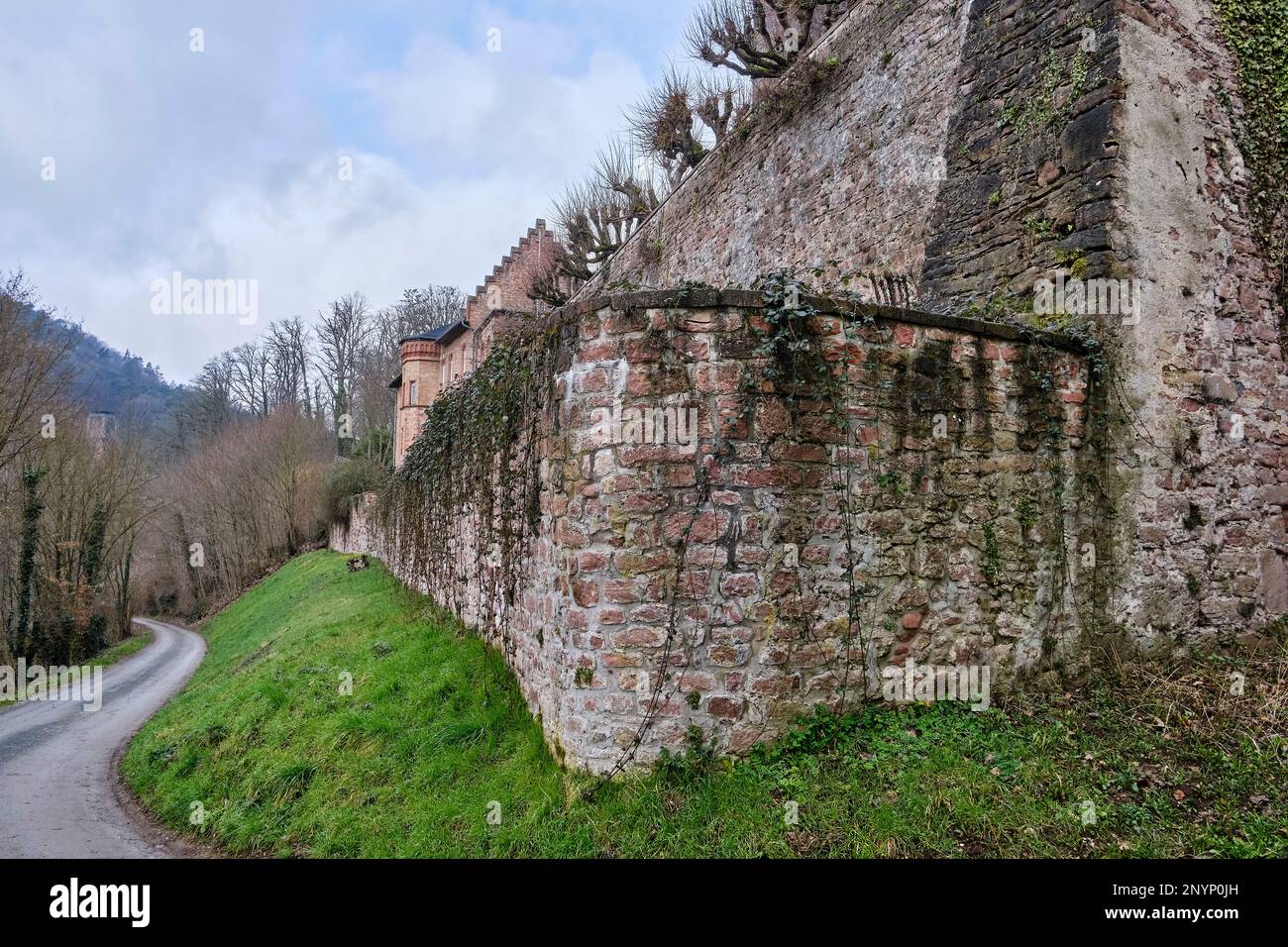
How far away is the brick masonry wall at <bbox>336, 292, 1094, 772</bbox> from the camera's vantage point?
463 centimetres

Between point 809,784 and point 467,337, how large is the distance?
1274 inches

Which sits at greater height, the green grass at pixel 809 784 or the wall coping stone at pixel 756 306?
the wall coping stone at pixel 756 306

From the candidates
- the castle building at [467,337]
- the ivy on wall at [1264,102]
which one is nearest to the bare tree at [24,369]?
the castle building at [467,337]

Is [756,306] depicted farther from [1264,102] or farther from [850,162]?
[850,162]

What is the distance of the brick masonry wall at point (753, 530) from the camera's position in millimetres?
4629

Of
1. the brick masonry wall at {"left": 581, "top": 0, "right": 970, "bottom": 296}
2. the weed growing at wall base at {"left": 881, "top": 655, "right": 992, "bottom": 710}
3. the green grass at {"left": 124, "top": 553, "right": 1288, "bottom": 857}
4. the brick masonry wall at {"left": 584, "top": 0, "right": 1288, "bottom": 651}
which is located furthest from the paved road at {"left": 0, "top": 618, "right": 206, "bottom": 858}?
the brick masonry wall at {"left": 584, "top": 0, "right": 1288, "bottom": 651}

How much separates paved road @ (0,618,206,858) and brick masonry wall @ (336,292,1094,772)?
4806 mm

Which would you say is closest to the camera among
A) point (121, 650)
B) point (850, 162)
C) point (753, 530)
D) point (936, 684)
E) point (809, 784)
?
point (809, 784)

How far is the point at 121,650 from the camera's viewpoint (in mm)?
23797

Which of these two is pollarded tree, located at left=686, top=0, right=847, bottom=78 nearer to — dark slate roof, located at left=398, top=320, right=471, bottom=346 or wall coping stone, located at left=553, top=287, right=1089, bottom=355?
wall coping stone, located at left=553, top=287, right=1089, bottom=355

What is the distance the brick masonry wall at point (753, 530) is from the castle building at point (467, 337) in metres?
23.2

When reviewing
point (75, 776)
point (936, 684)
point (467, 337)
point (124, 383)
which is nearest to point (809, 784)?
point (936, 684)

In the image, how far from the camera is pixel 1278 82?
7031 mm

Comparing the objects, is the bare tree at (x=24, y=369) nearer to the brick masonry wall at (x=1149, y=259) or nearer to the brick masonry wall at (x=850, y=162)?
the brick masonry wall at (x=850, y=162)
